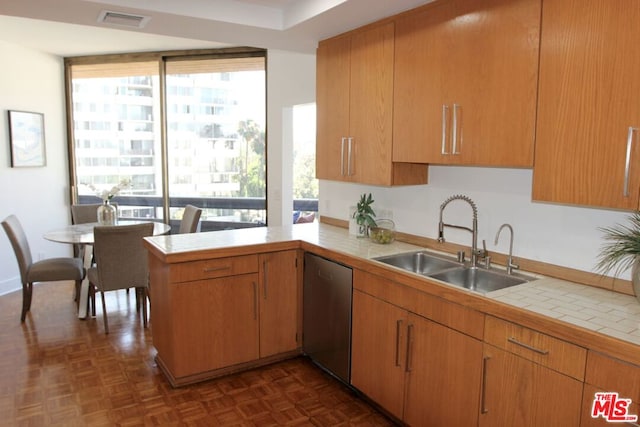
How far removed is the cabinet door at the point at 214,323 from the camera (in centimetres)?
286

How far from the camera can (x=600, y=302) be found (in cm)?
192

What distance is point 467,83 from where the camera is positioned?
2297mm

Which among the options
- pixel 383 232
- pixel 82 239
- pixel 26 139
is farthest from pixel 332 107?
pixel 26 139

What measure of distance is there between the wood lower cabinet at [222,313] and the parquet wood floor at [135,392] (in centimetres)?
13

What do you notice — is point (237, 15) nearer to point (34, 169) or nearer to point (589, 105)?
point (589, 105)

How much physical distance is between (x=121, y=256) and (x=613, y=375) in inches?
138

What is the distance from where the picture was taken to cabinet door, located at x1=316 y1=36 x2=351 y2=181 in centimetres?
321

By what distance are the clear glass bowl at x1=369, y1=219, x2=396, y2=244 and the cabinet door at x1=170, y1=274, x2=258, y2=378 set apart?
33.7 inches

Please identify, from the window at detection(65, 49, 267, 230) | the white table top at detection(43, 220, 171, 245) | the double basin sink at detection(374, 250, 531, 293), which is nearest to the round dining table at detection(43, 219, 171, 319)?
the white table top at detection(43, 220, 171, 245)

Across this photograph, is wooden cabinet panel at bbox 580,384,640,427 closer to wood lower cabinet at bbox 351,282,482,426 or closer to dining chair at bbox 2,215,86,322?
wood lower cabinet at bbox 351,282,482,426

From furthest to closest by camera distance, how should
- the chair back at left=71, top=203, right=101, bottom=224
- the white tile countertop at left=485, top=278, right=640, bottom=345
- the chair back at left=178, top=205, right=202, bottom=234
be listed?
the chair back at left=71, top=203, right=101, bottom=224 < the chair back at left=178, top=205, right=202, bottom=234 < the white tile countertop at left=485, top=278, right=640, bottom=345

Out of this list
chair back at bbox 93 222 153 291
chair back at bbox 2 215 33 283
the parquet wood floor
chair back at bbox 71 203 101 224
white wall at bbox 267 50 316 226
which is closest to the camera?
the parquet wood floor

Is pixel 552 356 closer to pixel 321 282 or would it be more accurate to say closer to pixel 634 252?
pixel 634 252

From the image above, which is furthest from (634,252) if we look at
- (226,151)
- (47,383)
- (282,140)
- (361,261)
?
(226,151)
